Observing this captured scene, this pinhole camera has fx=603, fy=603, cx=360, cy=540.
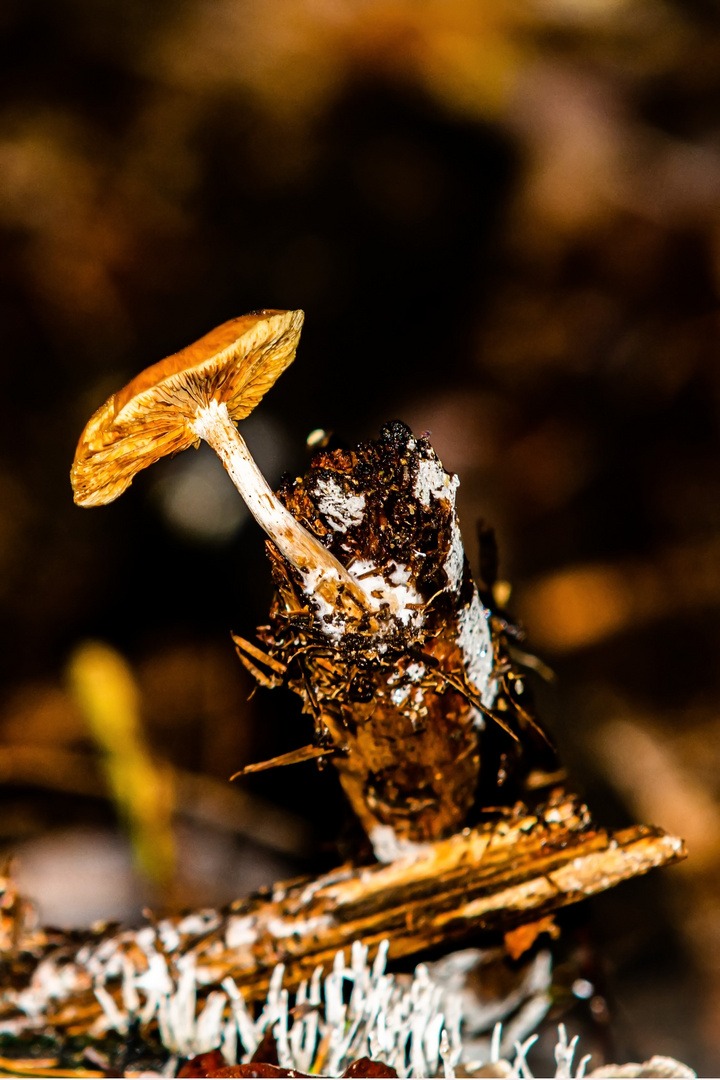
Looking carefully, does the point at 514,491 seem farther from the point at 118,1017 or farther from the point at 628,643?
the point at 118,1017

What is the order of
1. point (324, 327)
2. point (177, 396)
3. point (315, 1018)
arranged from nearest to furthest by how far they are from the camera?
point (177, 396) < point (315, 1018) < point (324, 327)

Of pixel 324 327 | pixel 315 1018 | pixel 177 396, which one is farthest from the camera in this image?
pixel 324 327

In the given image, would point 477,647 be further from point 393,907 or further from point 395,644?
point 393,907

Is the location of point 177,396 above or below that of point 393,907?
above

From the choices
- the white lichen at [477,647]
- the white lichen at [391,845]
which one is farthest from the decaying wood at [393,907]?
the white lichen at [477,647]

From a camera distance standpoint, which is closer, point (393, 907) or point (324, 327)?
point (393, 907)

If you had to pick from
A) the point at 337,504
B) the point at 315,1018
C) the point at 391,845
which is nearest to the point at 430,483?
the point at 337,504

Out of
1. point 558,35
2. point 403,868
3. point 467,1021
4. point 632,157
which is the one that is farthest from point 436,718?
point 558,35

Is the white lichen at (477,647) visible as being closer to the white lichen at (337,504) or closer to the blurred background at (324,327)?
the white lichen at (337,504)
